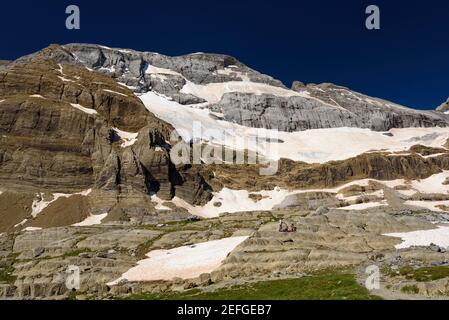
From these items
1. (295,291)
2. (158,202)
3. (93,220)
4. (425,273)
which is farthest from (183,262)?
(158,202)

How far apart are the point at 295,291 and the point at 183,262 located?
27175 millimetres

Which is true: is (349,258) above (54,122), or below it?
below

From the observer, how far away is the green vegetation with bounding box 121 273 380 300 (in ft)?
112

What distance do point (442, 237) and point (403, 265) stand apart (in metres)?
24.9

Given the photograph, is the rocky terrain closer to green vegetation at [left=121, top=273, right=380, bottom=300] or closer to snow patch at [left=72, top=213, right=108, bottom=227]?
snow patch at [left=72, top=213, right=108, bottom=227]

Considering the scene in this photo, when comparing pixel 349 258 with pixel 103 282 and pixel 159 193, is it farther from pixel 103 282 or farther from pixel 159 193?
pixel 159 193

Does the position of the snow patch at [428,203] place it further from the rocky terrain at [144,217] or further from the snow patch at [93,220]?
the snow patch at [93,220]

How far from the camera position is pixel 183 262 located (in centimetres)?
6166

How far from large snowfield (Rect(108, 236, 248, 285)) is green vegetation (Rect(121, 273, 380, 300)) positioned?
473 inches

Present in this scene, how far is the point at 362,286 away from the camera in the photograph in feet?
119

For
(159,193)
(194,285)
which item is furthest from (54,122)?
(194,285)

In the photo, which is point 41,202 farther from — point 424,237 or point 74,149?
point 424,237

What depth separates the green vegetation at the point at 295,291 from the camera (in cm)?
3412

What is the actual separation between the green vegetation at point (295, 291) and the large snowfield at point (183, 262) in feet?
39.4
